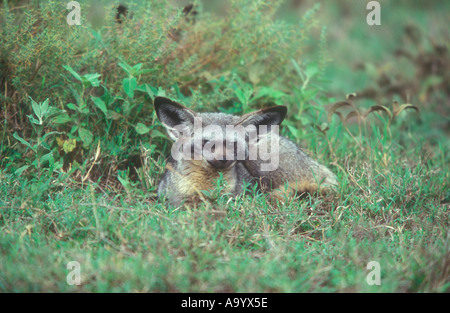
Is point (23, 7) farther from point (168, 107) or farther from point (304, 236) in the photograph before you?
point (304, 236)

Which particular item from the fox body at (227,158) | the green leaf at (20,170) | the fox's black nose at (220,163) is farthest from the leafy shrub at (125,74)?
the fox's black nose at (220,163)

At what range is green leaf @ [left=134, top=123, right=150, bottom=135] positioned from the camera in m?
4.50

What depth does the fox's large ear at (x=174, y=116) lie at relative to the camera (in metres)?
3.99

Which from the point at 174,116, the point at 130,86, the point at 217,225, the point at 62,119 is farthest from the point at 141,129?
the point at 217,225

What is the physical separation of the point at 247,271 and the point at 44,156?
2.06 meters

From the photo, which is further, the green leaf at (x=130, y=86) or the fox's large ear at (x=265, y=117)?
the green leaf at (x=130, y=86)

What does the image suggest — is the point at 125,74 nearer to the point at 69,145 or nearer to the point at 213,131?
the point at 69,145

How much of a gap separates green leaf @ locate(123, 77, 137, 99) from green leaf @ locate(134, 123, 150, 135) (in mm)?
273

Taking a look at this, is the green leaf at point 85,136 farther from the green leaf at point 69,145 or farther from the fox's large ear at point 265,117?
the fox's large ear at point 265,117

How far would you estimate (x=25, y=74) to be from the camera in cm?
443

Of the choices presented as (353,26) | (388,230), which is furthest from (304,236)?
(353,26)

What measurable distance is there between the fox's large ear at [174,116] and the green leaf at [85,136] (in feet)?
2.42

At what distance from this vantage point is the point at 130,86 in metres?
4.40

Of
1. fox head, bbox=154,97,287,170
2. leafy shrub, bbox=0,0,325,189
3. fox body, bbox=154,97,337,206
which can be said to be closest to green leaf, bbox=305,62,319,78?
leafy shrub, bbox=0,0,325,189
